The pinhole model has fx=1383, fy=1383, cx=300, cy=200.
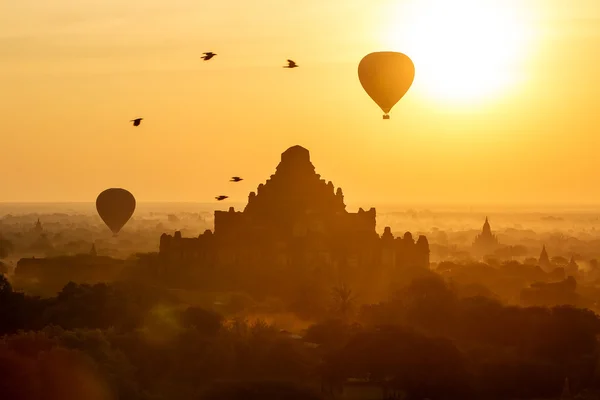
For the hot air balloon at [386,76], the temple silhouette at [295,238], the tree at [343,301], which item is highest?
the hot air balloon at [386,76]

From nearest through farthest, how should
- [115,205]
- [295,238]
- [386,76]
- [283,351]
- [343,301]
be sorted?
[283,351] < [343,301] < [295,238] < [386,76] < [115,205]

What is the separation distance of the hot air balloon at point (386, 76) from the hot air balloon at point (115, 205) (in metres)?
58.1

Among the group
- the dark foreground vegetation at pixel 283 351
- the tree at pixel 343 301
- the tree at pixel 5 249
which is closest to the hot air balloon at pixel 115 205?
the tree at pixel 5 249

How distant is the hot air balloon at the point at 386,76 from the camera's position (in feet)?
298

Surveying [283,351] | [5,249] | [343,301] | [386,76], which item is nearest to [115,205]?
[5,249]

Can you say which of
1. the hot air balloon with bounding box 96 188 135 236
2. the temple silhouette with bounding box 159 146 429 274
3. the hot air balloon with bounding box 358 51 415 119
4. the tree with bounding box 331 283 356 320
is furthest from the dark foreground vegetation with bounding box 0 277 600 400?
the hot air balloon with bounding box 96 188 135 236

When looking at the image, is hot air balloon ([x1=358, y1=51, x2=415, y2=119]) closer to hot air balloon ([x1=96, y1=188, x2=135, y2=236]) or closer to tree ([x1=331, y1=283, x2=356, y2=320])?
tree ([x1=331, y1=283, x2=356, y2=320])

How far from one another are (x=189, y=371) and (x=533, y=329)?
712 inches

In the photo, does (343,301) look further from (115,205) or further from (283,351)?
(115,205)

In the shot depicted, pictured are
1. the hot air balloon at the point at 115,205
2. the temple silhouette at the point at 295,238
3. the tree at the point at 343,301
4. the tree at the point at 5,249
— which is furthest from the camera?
the tree at the point at 5,249

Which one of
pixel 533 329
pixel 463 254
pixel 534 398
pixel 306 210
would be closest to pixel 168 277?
pixel 306 210

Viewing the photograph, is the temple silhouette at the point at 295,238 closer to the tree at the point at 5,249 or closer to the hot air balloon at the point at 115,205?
the hot air balloon at the point at 115,205

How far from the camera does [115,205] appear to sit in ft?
477

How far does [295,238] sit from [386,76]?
12.5m
